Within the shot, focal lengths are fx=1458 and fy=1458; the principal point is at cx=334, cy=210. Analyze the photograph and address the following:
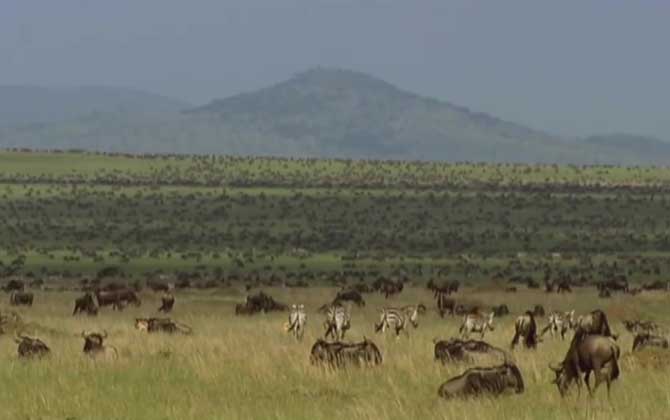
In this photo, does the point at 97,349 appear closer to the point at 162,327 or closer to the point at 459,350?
the point at 459,350

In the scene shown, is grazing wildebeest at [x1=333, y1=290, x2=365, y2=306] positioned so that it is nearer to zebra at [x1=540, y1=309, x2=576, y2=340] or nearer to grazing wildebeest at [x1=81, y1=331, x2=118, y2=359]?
zebra at [x1=540, y1=309, x2=576, y2=340]

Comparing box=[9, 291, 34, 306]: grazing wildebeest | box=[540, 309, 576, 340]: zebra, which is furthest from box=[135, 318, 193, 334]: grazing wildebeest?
box=[9, 291, 34, 306]: grazing wildebeest

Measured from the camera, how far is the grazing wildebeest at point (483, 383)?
48.2 ft

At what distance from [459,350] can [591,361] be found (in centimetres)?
413

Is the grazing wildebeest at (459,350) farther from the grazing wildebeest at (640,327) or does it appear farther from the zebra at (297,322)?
the grazing wildebeest at (640,327)

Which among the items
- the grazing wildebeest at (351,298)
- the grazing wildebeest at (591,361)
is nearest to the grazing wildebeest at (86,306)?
the grazing wildebeest at (351,298)

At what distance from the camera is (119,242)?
83.8m

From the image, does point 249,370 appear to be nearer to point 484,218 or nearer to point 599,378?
point 599,378

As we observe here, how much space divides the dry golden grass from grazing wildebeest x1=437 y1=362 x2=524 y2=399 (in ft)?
0.60

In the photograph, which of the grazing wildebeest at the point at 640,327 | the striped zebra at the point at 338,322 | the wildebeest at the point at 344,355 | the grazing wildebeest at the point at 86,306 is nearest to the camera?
the wildebeest at the point at 344,355

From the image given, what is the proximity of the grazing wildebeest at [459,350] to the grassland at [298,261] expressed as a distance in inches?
13.5

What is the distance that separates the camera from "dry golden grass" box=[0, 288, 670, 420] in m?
13.9

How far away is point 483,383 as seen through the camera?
1480cm

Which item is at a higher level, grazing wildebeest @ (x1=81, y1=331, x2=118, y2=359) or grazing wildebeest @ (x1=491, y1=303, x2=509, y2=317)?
grazing wildebeest @ (x1=81, y1=331, x2=118, y2=359)
